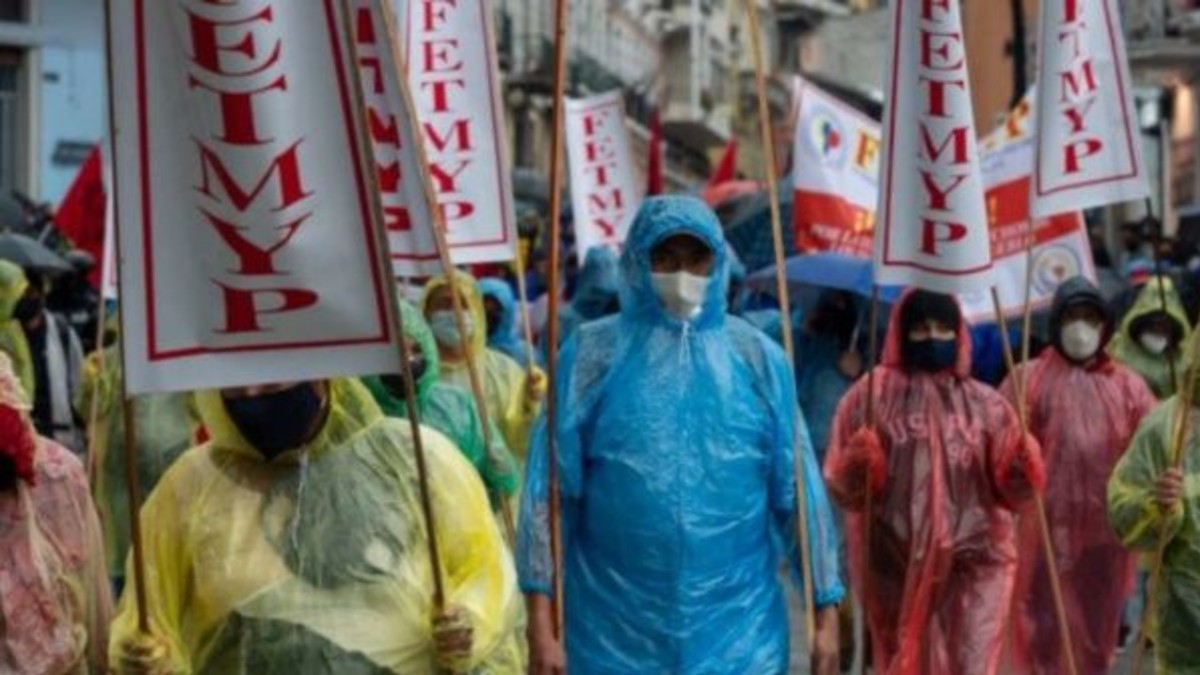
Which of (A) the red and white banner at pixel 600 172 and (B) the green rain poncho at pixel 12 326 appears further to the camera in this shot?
(A) the red and white banner at pixel 600 172

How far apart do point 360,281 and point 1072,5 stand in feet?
20.4

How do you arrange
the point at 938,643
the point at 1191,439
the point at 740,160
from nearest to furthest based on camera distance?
1. the point at 1191,439
2. the point at 938,643
3. the point at 740,160

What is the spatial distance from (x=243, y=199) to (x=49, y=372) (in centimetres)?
825

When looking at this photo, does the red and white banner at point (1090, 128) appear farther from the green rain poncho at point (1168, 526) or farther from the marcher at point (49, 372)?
the marcher at point (49, 372)

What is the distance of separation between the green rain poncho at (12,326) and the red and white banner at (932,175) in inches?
164

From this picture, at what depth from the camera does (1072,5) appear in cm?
1217

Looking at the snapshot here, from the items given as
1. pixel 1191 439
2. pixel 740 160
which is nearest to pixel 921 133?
pixel 1191 439

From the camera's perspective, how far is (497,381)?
13219 mm

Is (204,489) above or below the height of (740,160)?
below

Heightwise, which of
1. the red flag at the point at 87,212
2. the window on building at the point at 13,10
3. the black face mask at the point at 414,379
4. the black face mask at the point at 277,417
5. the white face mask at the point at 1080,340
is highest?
the window on building at the point at 13,10

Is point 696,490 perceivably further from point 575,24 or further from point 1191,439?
point 575,24

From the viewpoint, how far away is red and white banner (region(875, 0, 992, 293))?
1038cm

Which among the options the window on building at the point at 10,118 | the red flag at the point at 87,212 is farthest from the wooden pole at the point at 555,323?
the window on building at the point at 10,118

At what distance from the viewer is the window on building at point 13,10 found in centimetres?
3228
